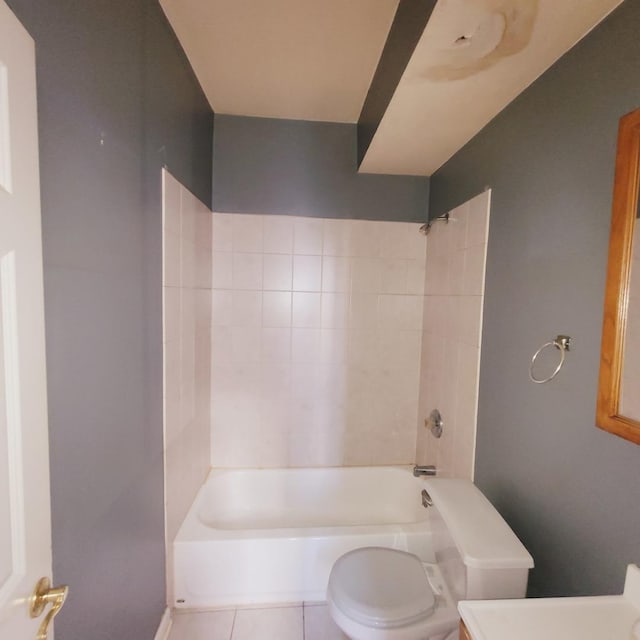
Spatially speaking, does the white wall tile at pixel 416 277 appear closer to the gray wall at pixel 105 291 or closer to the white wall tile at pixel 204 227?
the white wall tile at pixel 204 227

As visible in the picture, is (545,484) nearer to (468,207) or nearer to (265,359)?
(468,207)

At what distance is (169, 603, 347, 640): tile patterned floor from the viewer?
5.14 ft

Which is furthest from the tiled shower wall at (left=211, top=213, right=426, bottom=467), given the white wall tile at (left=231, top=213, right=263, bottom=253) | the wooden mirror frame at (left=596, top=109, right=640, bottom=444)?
the wooden mirror frame at (left=596, top=109, right=640, bottom=444)

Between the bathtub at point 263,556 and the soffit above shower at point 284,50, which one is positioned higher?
the soffit above shower at point 284,50

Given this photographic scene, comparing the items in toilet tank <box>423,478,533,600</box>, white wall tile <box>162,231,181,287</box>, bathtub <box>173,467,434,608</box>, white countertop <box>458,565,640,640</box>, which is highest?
white wall tile <box>162,231,181,287</box>

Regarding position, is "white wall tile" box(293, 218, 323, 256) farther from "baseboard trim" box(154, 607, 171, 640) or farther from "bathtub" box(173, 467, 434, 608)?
"baseboard trim" box(154, 607, 171, 640)

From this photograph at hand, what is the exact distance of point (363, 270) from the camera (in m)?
2.29

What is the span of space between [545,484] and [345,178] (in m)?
1.94

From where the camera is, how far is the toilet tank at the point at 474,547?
1.05 meters

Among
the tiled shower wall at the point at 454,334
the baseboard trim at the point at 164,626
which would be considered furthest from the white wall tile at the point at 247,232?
the baseboard trim at the point at 164,626

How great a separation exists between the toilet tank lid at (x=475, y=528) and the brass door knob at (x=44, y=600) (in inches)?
41.8

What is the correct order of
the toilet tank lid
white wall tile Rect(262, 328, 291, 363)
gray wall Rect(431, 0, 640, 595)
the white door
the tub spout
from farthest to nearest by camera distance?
white wall tile Rect(262, 328, 291, 363), the tub spout, the toilet tank lid, gray wall Rect(431, 0, 640, 595), the white door

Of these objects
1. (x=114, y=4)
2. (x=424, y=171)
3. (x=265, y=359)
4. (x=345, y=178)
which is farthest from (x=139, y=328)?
(x=424, y=171)

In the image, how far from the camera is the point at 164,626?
1.53m
